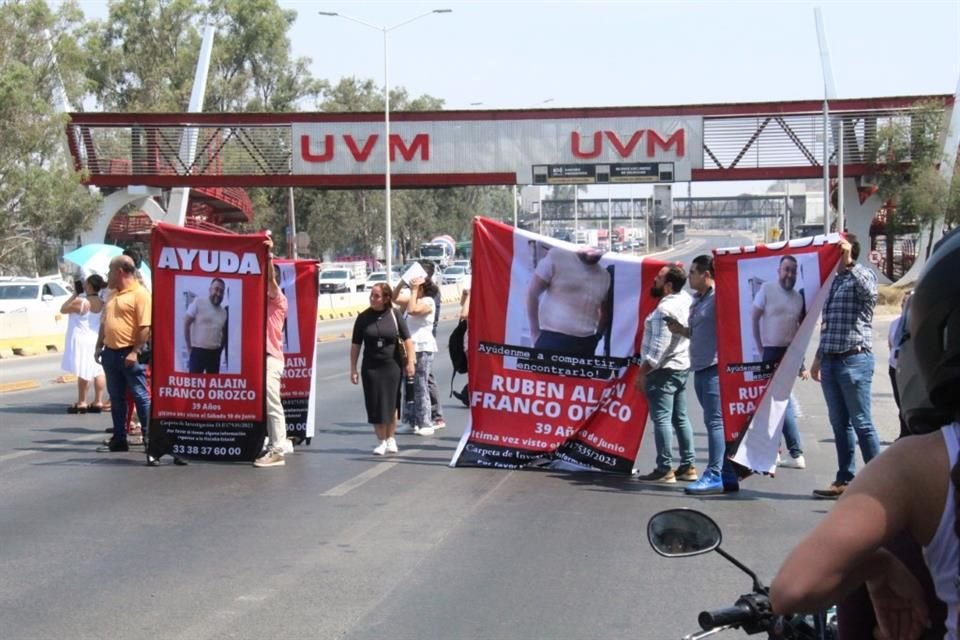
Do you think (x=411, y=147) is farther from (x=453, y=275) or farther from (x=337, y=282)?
(x=453, y=275)

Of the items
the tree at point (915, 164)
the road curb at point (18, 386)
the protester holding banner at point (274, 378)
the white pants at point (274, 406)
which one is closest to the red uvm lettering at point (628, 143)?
the tree at point (915, 164)

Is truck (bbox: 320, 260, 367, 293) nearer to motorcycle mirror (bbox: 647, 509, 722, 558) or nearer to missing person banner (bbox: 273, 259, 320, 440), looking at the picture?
missing person banner (bbox: 273, 259, 320, 440)

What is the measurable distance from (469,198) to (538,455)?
98905 mm

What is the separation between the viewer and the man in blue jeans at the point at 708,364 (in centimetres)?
1045

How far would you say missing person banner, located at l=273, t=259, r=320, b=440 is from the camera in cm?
1336

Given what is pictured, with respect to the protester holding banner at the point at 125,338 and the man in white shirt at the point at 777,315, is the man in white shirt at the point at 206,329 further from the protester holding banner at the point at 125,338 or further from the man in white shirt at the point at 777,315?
the man in white shirt at the point at 777,315

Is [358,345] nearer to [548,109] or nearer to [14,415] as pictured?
[14,415]

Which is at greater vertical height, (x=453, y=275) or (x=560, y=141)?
(x=560, y=141)

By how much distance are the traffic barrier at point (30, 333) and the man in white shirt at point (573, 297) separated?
64.7 ft

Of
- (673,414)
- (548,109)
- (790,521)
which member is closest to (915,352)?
(790,521)

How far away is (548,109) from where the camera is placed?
141 ft

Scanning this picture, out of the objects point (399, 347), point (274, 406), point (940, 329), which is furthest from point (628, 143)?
point (940, 329)

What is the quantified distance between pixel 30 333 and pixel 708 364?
2341cm

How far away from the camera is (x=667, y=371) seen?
10.8 meters
